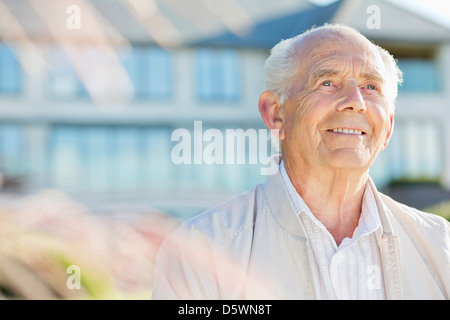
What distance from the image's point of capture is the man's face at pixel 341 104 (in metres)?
1.70

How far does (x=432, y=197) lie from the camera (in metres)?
16.2

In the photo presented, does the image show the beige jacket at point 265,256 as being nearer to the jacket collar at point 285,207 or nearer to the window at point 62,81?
the jacket collar at point 285,207

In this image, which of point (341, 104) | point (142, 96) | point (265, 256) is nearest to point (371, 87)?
point (341, 104)

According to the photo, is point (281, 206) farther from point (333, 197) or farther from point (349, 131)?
point (349, 131)

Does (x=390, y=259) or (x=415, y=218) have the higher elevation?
(x=415, y=218)

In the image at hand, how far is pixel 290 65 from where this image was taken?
183 cm

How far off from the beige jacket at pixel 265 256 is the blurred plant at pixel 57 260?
5.45 ft

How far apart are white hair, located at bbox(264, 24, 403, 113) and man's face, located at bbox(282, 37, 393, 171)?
3 centimetres

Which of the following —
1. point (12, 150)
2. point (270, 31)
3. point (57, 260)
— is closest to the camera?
point (57, 260)

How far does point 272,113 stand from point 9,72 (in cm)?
1826

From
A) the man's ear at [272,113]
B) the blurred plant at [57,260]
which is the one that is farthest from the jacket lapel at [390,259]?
the blurred plant at [57,260]

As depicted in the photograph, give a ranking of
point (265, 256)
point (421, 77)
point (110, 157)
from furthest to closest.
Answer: point (110, 157) < point (421, 77) < point (265, 256)
